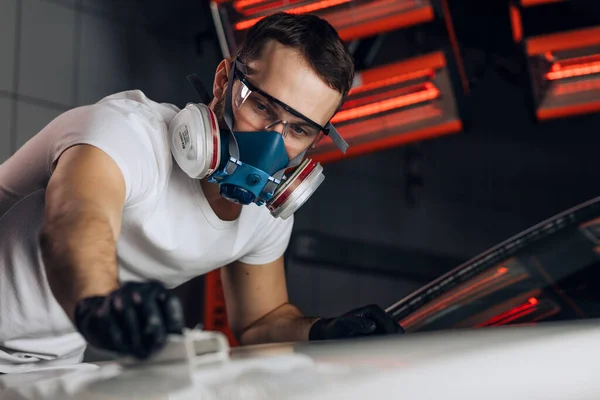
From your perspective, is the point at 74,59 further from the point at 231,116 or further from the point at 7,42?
the point at 231,116

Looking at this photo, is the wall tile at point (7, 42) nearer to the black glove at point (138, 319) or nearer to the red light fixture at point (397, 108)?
the red light fixture at point (397, 108)

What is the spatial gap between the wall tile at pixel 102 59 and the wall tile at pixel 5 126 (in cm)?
44

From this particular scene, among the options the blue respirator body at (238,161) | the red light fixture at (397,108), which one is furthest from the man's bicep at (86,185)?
the red light fixture at (397,108)

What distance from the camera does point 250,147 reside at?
1.62m

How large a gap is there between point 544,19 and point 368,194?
198 centimetres

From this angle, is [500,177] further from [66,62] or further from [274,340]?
[274,340]

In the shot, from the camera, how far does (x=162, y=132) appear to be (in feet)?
5.21

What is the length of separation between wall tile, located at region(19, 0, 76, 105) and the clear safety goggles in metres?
2.82

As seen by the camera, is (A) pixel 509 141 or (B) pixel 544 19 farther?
(A) pixel 509 141

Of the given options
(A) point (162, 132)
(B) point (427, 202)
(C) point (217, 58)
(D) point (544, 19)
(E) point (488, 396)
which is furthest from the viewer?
(B) point (427, 202)

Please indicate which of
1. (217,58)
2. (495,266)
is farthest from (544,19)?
(495,266)

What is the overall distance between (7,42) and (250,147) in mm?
2931

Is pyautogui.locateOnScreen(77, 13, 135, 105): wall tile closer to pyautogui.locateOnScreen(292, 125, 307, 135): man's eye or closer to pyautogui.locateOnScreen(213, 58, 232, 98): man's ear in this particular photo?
pyautogui.locateOnScreen(213, 58, 232, 98): man's ear

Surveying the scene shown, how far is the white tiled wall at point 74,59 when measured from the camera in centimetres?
405
